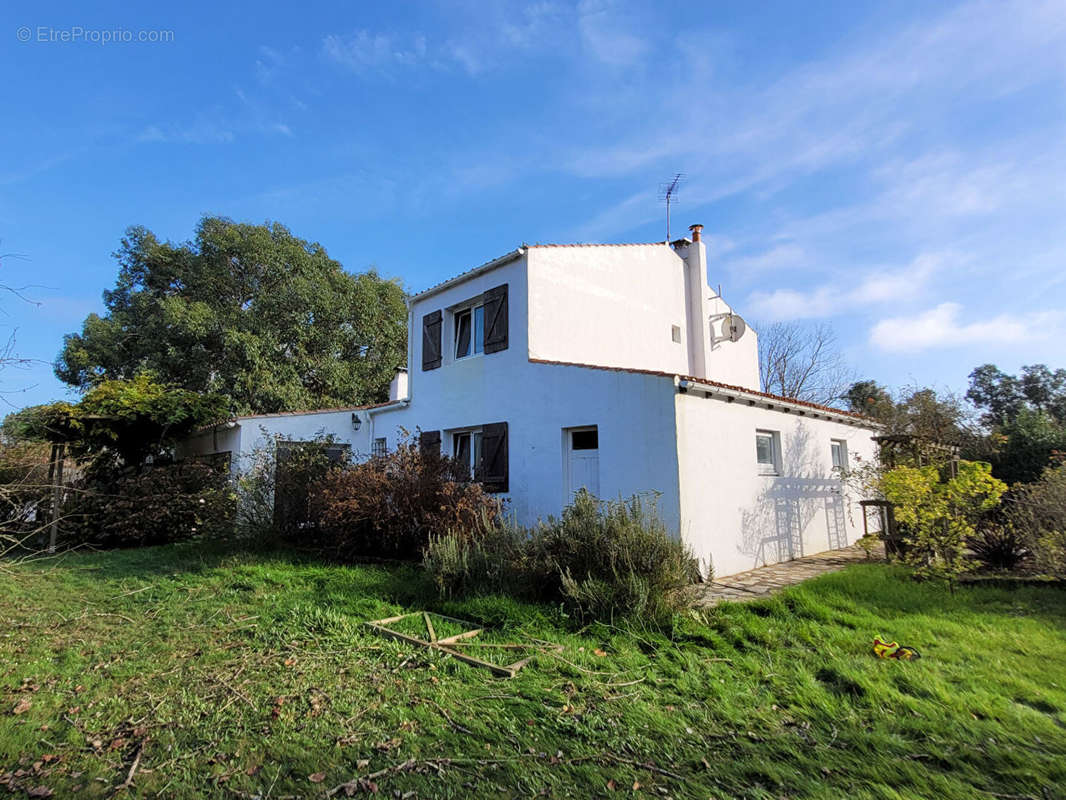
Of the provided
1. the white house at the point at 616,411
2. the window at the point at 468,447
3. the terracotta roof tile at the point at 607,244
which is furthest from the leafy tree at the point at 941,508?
the window at the point at 468,447

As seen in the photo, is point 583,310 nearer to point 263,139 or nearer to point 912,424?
point 263,139

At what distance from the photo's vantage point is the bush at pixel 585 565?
5.48 metres

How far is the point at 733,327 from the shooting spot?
13617 millimetres

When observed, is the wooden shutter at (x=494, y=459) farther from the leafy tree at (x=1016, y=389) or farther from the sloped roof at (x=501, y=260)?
the leafy tree at (x=1016, y=389)

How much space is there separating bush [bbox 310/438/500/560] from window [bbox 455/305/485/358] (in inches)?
118

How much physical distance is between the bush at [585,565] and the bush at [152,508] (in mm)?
7578

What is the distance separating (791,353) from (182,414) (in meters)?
23.4

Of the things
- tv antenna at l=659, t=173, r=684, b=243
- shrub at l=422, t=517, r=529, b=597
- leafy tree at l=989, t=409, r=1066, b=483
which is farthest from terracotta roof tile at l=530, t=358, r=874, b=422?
tv antenna at l=659, t=173, r=684, b=243

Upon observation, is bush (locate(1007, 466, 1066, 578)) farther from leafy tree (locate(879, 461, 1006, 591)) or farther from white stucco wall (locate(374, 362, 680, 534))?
white stucco wall (locate(374, 362, 680, 534))

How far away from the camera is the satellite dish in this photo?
1352 cm

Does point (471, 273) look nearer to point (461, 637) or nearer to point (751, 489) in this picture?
point (751, 489)

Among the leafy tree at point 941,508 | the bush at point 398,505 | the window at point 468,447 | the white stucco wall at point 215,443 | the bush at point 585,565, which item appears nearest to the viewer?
the bush at point 585,565

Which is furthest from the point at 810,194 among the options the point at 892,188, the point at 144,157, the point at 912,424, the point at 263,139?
the point at 144,157

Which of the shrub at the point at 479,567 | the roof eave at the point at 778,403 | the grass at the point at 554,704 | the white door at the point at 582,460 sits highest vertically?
the roof eave at the point at 778,403
